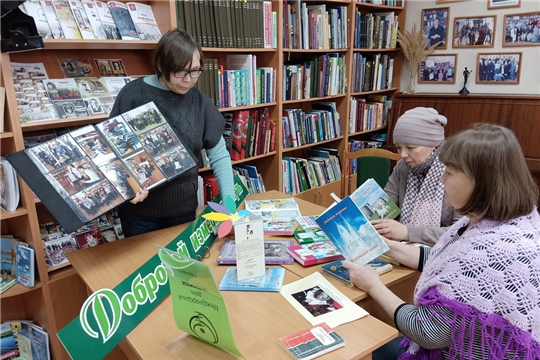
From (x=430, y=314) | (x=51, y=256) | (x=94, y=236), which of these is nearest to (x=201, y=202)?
(x=94, y=236)

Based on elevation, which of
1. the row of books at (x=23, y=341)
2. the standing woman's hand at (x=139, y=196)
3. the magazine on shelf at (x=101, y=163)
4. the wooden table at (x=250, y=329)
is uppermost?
the magazine on shelf at (x=101, y=163)

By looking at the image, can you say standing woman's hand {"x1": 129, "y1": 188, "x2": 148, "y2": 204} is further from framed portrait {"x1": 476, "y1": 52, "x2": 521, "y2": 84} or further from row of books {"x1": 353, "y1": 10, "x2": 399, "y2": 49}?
framed portrait {"x1": 476, "y1": 52, "x2": 521, "y2": 84}

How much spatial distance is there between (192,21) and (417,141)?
1.52 meters

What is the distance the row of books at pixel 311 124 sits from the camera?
10.3 feet

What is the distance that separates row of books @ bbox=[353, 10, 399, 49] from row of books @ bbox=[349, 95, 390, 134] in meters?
0.52

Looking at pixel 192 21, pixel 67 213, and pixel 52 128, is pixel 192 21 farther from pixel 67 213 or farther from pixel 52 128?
pixel 67 213

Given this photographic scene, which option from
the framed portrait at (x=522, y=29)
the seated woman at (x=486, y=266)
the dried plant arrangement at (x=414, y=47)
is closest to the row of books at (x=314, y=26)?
the dried plant arrangement at (x=414, y=47)

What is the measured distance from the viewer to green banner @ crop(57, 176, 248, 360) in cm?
95

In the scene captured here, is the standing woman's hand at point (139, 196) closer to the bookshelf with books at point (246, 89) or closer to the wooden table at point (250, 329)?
the wooden table at point (250, 329)

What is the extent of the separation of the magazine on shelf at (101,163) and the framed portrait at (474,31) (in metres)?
3.17

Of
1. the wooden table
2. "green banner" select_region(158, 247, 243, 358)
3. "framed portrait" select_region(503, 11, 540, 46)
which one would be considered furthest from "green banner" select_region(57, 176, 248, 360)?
"framed portrait" select_region(503, 11, 540, 46)

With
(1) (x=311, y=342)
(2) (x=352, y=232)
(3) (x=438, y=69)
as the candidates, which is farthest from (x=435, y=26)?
(1) (x=311, y=342)

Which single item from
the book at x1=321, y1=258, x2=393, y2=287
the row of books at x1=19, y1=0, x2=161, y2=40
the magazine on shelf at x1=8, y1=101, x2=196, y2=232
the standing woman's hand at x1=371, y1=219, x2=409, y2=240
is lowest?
the book at x1=321, y1=258, x2=393, y2=287

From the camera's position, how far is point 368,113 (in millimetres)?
3883
